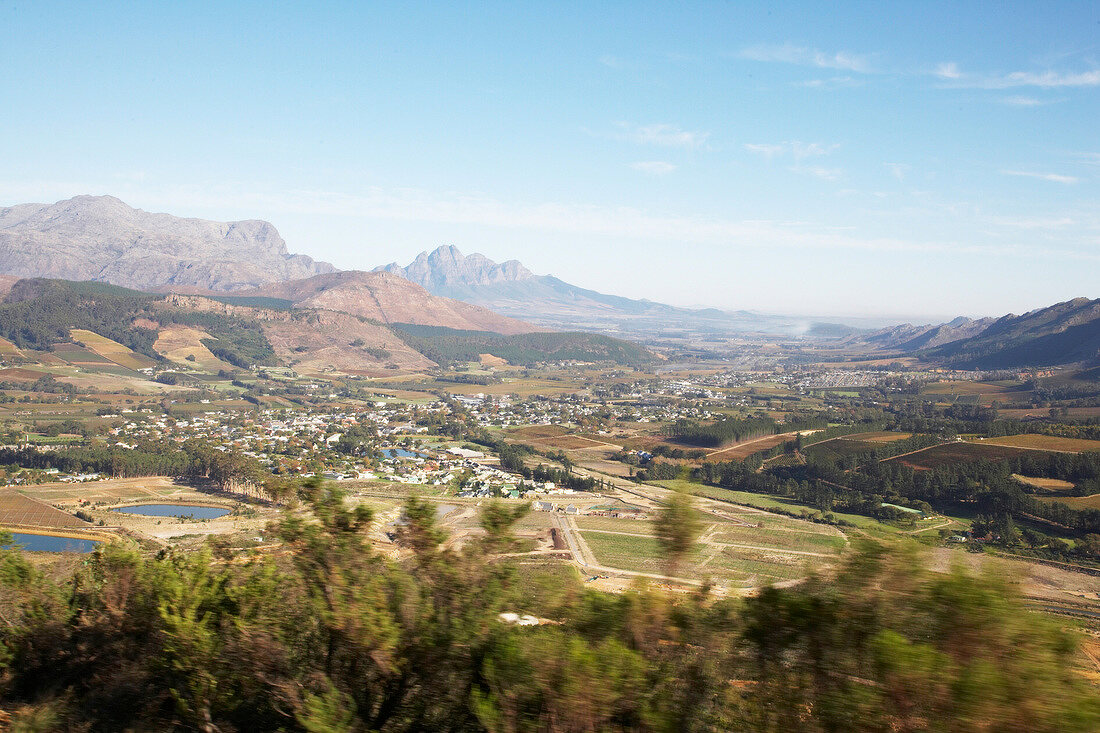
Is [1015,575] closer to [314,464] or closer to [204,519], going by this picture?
[204,519]

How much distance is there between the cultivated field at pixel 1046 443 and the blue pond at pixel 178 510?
5429 centimetres

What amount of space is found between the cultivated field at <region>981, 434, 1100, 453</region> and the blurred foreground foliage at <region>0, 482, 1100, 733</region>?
52993mm

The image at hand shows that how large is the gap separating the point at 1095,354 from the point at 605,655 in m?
141

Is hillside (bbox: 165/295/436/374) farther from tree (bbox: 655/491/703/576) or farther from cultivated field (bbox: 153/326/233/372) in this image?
tree (bbox: 655/491/703/576)

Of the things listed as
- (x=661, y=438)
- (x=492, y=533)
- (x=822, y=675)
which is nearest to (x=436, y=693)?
(x=492, y=533)

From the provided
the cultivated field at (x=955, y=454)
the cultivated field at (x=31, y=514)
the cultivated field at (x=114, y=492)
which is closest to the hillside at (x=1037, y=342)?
the cultivated field at (x=955, y=454)

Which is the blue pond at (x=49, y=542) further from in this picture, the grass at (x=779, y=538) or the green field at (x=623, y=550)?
the grass at (x=779, y=538)

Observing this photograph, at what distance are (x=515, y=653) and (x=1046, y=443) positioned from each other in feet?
190

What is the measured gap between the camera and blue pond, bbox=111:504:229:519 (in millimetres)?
38531

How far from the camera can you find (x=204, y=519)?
37.5m

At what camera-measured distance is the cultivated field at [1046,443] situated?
4958 cm

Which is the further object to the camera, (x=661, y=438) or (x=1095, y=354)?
(x=1095, y=354)

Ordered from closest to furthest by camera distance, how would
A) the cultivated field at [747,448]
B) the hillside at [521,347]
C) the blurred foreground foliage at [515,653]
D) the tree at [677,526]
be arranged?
the blurred foreground foliage at [515,653] → the tree at [677,526] → the cultivated field at [747,448] → the hillside at [521,347]

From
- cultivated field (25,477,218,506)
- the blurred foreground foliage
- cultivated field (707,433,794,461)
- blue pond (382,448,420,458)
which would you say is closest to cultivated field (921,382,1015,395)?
cultivated field (707,433,794,461)
